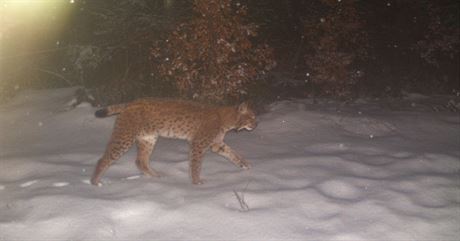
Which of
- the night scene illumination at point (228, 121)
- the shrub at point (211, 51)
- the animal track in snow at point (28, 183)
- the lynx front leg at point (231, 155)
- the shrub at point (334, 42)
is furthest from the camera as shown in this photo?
the shrub at point (334, 42)

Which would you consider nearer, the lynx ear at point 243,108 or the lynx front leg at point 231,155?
the lynx ear at point 243,108

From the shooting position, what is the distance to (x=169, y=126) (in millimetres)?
6973

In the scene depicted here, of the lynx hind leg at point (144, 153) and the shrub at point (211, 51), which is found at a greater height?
the shrub at point (211, 51)

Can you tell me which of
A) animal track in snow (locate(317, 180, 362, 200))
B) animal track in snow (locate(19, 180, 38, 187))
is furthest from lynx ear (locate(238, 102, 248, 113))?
animal track in snow (locate(19, 180, 38, 187))

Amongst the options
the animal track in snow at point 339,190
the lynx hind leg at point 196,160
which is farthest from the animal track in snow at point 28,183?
the animal track in snow at point 339,190

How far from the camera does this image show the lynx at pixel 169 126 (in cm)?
663

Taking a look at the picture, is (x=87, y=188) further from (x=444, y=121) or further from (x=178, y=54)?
(x=444, y=121)

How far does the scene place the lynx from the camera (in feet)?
21.8

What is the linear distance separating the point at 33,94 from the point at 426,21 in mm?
12773

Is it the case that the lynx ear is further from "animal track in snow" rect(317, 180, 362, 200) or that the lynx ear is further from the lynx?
"animal track in snow" rect(317, 180, 362, 200)

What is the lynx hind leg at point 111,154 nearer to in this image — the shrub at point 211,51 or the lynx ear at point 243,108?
the lynx ear at point 243,108

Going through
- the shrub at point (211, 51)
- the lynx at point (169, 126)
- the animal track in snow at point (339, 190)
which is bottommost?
the animal track in snow at point (339, 190)

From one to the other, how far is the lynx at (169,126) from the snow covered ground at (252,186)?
33 centimetres

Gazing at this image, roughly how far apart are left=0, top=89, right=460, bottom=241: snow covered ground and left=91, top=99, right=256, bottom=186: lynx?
0.33m
